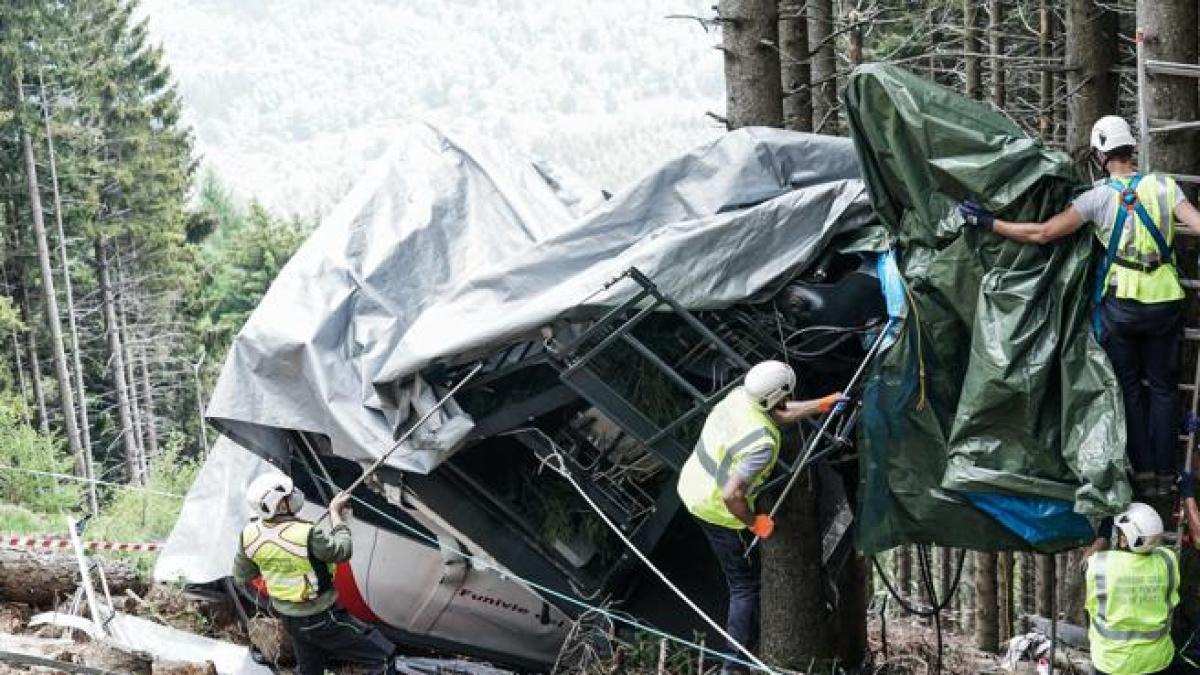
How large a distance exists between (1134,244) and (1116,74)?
3.32 meters

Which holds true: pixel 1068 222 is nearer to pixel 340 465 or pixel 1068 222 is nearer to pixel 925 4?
pixel 340 465

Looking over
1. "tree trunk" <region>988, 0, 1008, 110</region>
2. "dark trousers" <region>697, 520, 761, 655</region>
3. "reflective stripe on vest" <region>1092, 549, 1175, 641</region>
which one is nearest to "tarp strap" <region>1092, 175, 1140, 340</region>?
"reflective stripe on vest" <region>1092, 549, 1175, 641</region>

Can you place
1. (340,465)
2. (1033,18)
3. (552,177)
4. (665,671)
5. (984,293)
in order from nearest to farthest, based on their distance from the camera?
(984,293), (665,671), (340,465), (552,177), (1033,18)

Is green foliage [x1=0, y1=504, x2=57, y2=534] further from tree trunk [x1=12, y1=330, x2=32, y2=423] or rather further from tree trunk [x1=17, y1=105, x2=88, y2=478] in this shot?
tree trunk [x1=12, y1=330, x2=32, y2=423]

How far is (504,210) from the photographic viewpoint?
8.95 m

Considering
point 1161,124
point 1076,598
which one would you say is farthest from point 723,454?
point 1076,598

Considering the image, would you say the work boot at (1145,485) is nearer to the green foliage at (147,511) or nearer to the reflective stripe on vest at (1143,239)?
A: the reflective stripe on vest at (1143,239)

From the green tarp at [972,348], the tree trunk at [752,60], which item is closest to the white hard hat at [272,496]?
the green tarp at [972,348]

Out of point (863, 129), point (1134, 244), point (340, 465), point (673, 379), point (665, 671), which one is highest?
point (863, 129)

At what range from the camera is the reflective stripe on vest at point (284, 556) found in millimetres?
7672

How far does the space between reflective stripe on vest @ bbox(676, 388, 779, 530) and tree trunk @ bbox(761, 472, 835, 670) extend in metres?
0.71

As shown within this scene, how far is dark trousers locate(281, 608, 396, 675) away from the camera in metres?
7.94

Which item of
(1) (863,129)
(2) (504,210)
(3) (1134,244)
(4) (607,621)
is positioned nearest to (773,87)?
(1) (863,129)

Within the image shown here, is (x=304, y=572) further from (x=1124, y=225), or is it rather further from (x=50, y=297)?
(x=50, y=297)
